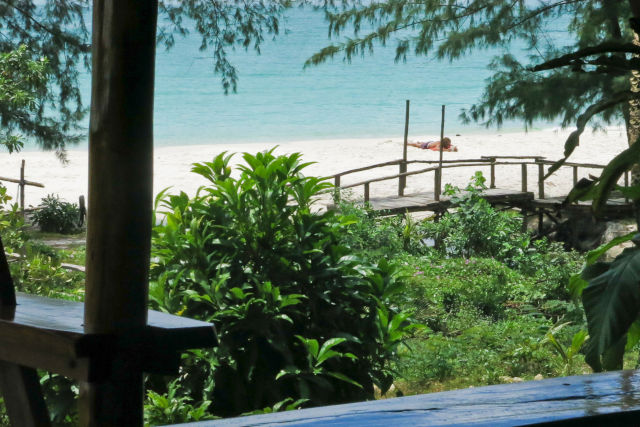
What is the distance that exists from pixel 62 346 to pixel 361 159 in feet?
98.0

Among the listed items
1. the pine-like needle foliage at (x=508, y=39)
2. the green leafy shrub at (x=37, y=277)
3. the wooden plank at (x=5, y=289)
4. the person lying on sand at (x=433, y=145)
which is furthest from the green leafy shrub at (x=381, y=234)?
the person lying on sand at (x=433, y=145)

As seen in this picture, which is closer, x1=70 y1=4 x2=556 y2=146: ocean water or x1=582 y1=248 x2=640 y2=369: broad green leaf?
x1=582 y1=248 x2=640 y2=369: broad green leaf

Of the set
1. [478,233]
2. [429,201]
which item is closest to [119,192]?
[478,233]

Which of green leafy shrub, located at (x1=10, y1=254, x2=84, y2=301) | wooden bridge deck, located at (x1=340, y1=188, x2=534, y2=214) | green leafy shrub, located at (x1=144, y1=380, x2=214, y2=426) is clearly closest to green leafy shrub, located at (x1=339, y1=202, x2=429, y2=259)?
wooden bridge deck, located at (x1=340, y1=188, x2=534, y2=214)

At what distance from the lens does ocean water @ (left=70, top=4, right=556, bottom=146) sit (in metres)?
43.9

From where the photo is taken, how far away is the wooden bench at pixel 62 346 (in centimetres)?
127

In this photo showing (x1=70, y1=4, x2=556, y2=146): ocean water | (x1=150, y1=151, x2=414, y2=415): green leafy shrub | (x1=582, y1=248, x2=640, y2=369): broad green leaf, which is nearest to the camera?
(x1=582, y1=248, x2=640, y2=369): broad green leaf

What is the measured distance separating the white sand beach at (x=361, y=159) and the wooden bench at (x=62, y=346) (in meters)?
20.3

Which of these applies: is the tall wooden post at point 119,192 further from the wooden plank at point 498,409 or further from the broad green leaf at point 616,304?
the broad green leaf at point 616,304

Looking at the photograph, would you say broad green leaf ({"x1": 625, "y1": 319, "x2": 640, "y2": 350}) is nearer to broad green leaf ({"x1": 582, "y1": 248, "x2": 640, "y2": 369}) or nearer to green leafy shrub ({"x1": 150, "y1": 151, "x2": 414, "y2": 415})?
broad green leaf ({"x1": 582, "y1": 248, "x2": 640, "y2": 369})

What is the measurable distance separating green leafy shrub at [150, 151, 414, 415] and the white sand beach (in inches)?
718

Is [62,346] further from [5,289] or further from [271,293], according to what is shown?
[271,293]

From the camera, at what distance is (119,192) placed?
1335 mm

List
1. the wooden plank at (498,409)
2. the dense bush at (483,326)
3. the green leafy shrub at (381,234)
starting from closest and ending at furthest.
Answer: the wooden plank at (498,409)
the dense bush at (483,326)
the green leafy shrub at (381,234)
